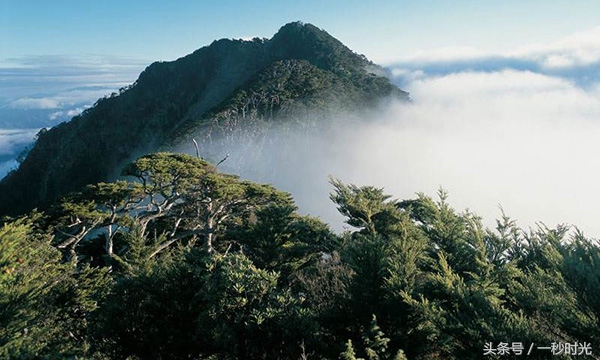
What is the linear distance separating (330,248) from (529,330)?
10317 millimetres

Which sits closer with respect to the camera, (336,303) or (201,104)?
(336,303)

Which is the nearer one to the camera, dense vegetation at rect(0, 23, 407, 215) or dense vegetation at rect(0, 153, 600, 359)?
dense vegetation at rect(0, 153, 600, 359)

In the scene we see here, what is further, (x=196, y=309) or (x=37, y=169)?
(x=37, y=169)

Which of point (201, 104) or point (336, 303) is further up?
point (336, 303)

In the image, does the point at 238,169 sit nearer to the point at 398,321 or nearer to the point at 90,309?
the point at 90,309

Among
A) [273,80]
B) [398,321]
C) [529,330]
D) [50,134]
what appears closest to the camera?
[529,330]

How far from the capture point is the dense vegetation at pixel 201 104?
6081 centimetres

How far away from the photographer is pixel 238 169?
4962 cm

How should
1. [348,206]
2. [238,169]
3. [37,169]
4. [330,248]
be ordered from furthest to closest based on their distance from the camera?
[37,169], [238,169], [330,248], [348,206]

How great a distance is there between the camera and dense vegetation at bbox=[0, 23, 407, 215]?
200ft

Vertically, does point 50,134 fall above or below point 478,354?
below

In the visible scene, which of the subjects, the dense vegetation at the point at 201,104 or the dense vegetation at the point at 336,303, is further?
the dense vegetation at the point at 201,104

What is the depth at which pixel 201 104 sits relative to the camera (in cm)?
8700

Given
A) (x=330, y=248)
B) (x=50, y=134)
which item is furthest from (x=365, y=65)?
(x=330, y=248)
